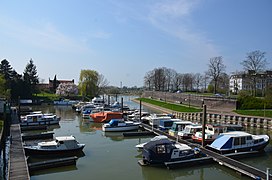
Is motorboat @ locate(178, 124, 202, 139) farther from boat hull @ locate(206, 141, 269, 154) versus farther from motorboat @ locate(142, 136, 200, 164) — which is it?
motorboat @ locate(142, 136, 200, 164)

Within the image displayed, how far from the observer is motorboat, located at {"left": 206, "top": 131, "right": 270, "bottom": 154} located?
22.2m

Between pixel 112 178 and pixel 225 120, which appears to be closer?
pixel 112 178

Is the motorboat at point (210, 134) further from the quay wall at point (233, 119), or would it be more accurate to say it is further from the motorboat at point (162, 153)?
the quay wall at point (233, 119)

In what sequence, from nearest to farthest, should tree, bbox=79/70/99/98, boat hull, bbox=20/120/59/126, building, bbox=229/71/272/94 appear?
boat hull, bbox=20/120/59/126 < building, bbox=229/71/272/94 < tree, bbox=79/70/99/98

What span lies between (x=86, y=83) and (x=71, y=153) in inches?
2730

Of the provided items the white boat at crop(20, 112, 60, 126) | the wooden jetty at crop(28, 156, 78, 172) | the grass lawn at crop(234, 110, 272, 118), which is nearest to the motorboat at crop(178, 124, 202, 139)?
the wooden jetty at crop(28, 156, 78, 172)

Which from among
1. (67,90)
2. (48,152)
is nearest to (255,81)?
(48,152)

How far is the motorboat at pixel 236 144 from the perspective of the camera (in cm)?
2222

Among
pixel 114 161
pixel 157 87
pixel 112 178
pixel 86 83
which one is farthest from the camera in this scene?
pixel 157 87

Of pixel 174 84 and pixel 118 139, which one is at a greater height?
pixel 174 84

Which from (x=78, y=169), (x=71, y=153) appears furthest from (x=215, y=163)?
(x=71, y=153)

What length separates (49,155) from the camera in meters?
22.5

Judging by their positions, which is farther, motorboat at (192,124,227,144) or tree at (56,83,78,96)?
tree at (56,83,78,96)

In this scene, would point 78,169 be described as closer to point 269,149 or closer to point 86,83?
point 269,149
